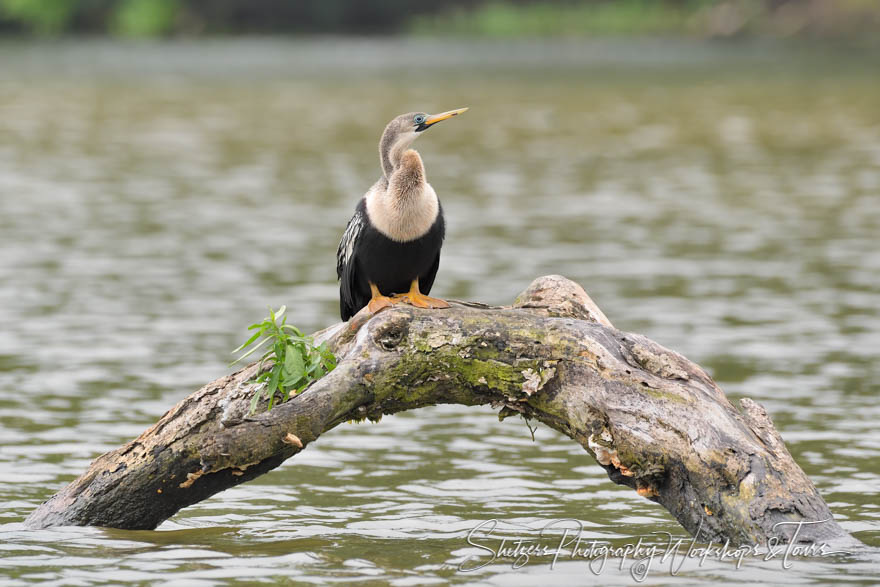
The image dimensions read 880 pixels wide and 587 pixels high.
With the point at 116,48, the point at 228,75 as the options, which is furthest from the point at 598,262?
the point at 116,48

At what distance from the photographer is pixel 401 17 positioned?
2975 inches

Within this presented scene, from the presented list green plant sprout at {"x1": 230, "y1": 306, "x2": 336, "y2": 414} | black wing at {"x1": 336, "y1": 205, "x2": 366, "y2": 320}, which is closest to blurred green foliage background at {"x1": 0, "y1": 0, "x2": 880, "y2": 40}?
black wing at {"x1": 336, "y1": 205, "x2": 366, "y2": 320}

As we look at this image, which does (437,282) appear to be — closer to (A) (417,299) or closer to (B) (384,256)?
(B) (384,256)

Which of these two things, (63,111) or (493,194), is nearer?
(493,194)

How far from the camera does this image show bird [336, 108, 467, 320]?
673 centimetres

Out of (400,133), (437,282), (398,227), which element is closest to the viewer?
(398,227)

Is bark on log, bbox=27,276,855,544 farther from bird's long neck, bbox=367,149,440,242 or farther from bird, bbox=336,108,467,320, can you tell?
bird's long neck, bbox=367,149,440,242

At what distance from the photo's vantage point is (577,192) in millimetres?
20031

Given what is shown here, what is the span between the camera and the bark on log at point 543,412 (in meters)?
5.93

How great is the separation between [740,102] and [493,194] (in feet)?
48.0

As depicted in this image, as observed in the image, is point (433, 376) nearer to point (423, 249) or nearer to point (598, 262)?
point (423, 249)

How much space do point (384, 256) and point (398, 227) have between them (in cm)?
17

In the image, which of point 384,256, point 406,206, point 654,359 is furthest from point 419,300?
point 654,359

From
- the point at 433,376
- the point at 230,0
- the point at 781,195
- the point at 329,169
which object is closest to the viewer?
the point at 433,376
